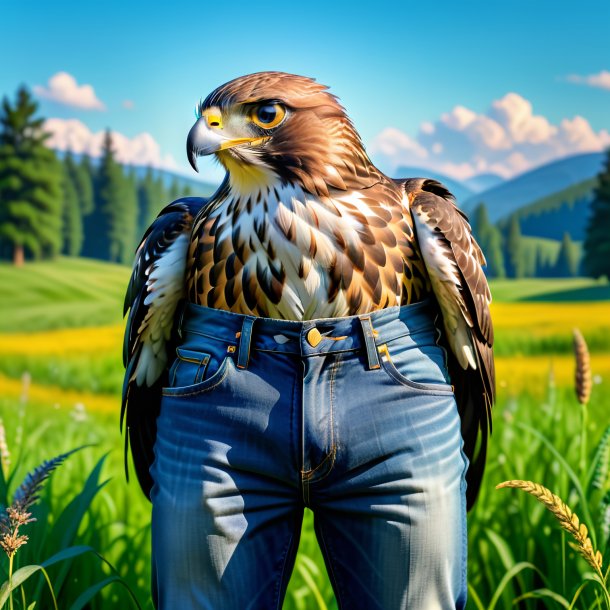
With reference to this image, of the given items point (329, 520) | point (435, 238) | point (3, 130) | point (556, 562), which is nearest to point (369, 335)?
point (435, 238)

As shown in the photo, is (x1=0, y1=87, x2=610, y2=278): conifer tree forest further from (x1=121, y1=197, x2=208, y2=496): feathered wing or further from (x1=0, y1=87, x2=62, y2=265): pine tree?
(x1=121, y1=197, x2=208, y2=496): feathered wing

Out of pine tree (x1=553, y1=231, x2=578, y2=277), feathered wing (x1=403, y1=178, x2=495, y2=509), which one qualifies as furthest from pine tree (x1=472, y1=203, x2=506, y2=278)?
feathered wing (x1=403, y1=178, x2=495, y2=509)

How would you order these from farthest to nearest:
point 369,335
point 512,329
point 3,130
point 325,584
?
point 3,130
point 512,329
point 325,584
point 369,335

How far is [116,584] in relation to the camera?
2.26m

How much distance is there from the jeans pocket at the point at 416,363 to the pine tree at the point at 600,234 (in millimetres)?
5296

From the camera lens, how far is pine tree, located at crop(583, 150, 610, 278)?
625 cm

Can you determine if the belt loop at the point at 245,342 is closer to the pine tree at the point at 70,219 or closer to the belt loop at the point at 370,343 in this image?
the belt loop at the point at 370,343

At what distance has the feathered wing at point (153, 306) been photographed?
152 cm

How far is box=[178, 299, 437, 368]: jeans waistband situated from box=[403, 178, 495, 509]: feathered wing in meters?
0.13

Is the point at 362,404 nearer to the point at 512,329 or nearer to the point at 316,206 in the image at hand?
the point at 316,206

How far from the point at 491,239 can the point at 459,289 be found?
5.02 metres

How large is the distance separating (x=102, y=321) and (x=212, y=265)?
501 cm

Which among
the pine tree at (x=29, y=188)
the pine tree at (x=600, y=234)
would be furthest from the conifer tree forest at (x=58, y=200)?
the pine tree at (x=600, y=234)

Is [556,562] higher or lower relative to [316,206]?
lower
